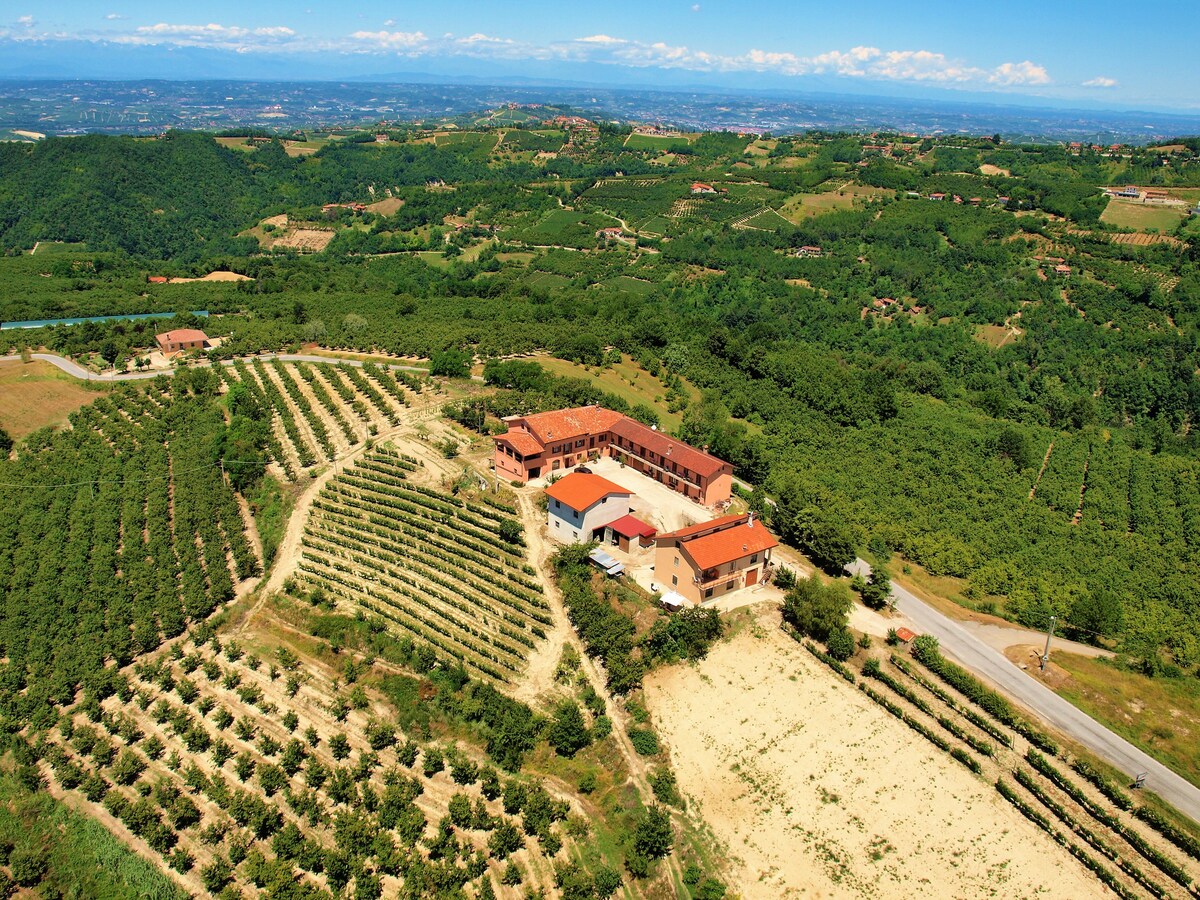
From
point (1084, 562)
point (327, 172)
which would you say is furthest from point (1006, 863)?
point (327, 172)

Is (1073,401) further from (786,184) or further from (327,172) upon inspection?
(327,172)

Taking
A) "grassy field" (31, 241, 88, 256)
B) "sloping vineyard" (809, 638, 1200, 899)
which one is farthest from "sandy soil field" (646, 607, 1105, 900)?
"grassy field" (31, 241, 88, 256)

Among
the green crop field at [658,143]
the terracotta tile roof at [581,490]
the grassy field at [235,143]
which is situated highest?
the green crop field at [658,143]

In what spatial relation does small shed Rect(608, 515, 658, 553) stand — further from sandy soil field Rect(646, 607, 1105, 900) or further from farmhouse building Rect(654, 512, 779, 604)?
sandy soil field Rect(646, 607, 1105, 900)

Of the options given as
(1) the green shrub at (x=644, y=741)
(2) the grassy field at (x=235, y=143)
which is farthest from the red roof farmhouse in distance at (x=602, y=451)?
(2) the grassy field at (x=235, y=143)

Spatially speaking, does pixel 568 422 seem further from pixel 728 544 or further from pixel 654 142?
pixel 654 142

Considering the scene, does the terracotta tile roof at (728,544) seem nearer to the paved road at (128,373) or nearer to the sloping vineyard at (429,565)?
the sloping vineyard at (429,565)

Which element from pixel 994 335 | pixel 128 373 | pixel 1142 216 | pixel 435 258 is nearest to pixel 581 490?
pixel 128 373
